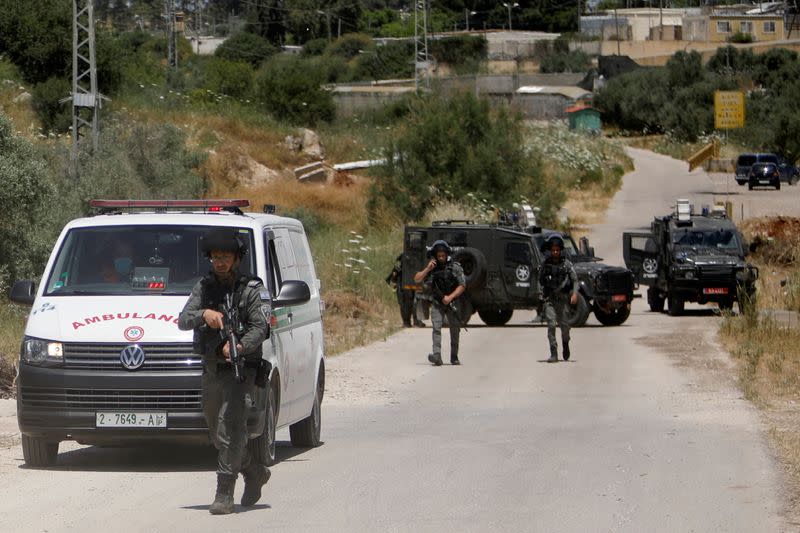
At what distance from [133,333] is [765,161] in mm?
64877

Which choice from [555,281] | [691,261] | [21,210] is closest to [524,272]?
[691,261]

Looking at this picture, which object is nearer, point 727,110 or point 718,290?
point 718,290

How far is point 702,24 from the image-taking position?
14650 centimetres

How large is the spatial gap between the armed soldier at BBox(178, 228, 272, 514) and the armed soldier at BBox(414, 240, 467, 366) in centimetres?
1223

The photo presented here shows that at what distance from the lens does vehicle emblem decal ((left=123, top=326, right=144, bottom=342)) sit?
977 cm

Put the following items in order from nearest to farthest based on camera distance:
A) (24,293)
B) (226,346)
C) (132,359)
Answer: (226,346), (132,359), (24,293)

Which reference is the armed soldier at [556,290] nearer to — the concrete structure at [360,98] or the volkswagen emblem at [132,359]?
the volkswagen emblem at [132,359]

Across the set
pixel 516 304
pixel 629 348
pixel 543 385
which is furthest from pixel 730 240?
pixel 543 385

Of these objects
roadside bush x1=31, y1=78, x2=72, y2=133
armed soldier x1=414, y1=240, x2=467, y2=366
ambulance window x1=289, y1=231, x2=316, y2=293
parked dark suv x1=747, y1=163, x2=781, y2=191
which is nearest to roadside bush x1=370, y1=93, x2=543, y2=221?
roadside bush x1=31, y1=78, x2=72, y2=133

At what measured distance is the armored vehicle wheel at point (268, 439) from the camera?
902 cm

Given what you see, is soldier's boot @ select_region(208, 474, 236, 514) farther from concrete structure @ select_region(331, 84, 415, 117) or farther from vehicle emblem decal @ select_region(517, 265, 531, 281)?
concrete structure @ select_region(331, 84, 415, 117)

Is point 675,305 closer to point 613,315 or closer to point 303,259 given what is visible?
point 613,315

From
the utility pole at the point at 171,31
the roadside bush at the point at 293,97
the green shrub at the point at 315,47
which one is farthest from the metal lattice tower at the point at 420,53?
the green shrub at the point at 315,47

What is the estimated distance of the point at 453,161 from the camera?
49156mm
